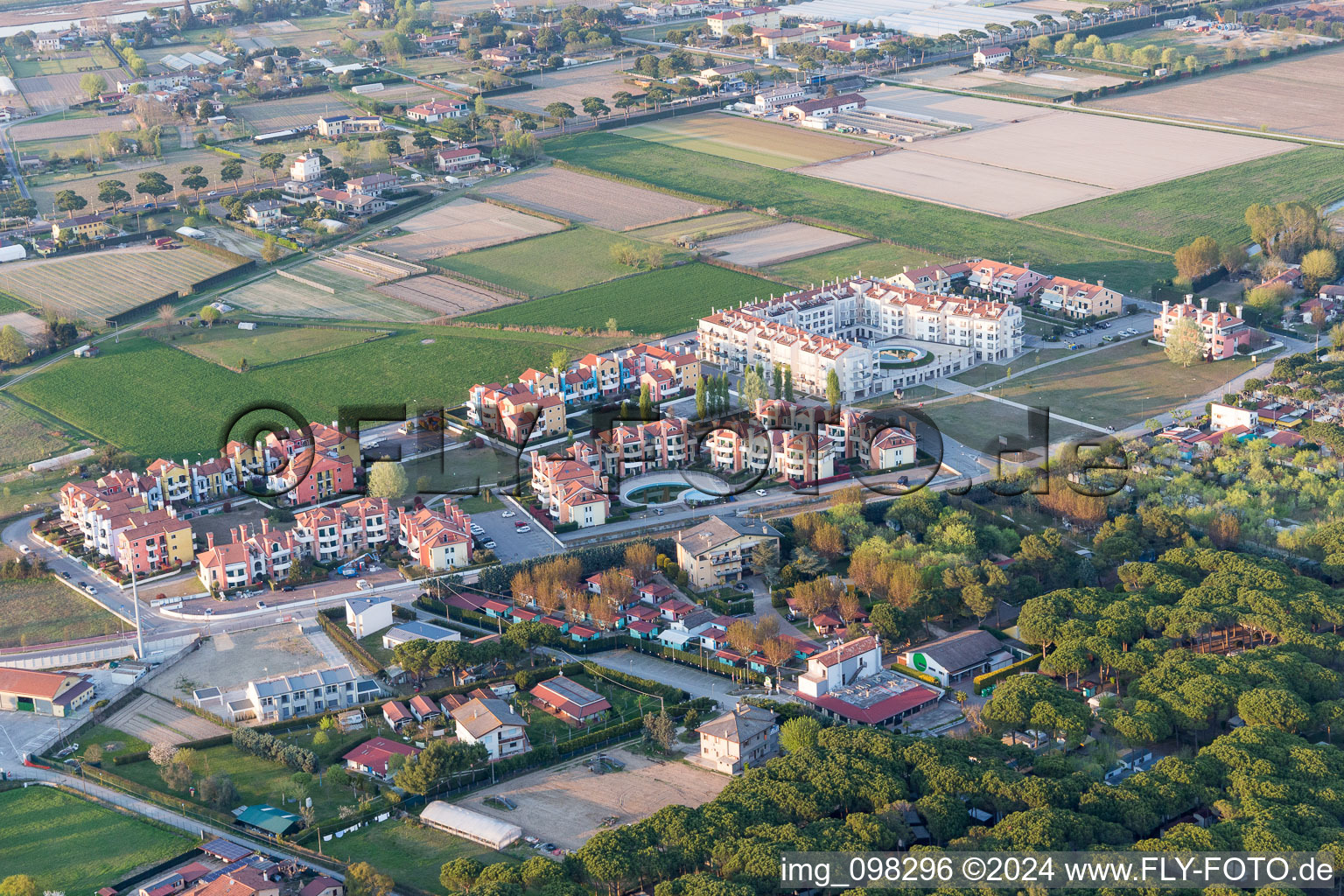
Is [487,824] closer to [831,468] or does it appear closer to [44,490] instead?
[831,468]

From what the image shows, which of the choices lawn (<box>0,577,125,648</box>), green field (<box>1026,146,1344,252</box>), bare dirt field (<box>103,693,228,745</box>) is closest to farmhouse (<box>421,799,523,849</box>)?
bare dirt field (<box>103,693,228,745</box>)

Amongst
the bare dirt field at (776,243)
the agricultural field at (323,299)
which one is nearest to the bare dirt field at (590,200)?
the bare dirt field at (776,243)

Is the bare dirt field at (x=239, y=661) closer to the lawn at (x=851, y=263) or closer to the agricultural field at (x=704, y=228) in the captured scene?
the lawn at (x=851, y=263)

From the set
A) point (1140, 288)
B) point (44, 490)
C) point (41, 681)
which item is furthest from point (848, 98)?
point (41, 681)

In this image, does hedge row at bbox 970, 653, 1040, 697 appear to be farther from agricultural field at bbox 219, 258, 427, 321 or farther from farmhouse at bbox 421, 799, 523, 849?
agricultural field at bbox 219, 258, 427, 321

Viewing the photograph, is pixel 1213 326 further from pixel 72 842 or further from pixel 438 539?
pixel 72 842
